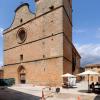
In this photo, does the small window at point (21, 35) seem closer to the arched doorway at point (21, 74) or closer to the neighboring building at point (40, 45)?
the neighboring building at point (40, 45)

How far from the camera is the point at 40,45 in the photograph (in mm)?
33250

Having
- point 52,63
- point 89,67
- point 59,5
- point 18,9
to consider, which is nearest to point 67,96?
point 52,63

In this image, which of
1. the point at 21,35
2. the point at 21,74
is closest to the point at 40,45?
the point at 21,35

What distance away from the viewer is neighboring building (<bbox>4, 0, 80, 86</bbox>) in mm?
30359

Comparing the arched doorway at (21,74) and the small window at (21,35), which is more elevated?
the small window at (21,35)

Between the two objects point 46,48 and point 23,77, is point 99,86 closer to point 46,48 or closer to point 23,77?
point 46,48

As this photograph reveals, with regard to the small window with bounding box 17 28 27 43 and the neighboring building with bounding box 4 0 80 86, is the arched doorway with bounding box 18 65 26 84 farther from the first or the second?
the small window with bounding box 17 28 27 43

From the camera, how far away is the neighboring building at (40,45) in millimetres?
30359

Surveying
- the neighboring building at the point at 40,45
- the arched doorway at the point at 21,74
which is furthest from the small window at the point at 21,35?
the arched doorway at the point at 21,74

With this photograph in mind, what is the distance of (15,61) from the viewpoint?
1547 inches

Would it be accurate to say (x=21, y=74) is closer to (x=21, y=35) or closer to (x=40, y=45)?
Answer: (x=21, y=35)

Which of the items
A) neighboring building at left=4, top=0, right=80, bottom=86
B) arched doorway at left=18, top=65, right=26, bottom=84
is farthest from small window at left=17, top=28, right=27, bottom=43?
arched doorway at left=18, top=65, right=26, bottom=84

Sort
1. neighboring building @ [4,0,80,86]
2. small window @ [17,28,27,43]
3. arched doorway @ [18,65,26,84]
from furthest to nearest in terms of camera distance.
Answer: small window @ [17,28,27,43]
arched doorway @ [18,65,26,84]
neighboring building @ [4,0,80,86]

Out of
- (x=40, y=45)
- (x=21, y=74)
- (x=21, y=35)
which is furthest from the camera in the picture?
(x=21, y=35)
